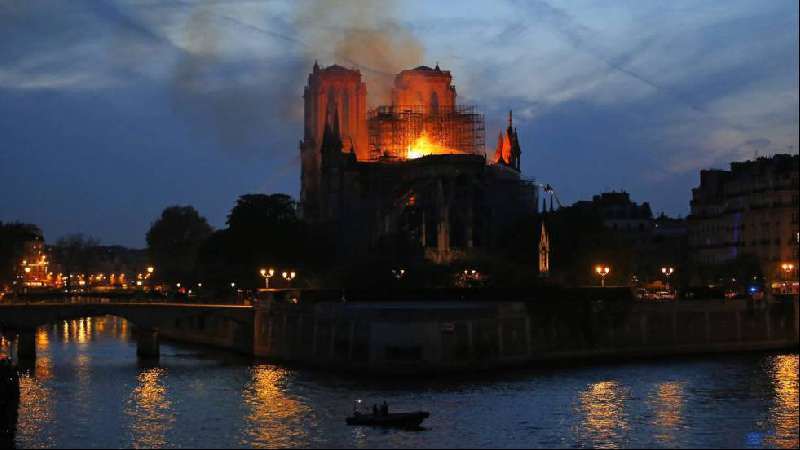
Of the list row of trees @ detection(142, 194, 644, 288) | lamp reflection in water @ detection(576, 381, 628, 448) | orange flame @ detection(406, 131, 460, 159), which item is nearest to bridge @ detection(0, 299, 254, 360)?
row of trees @ detection(142, 194, 644, 288)

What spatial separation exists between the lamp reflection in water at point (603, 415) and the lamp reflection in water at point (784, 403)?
602cm

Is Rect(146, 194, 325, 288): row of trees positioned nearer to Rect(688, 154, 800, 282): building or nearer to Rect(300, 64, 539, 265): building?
Rect(300, 64, 539, 265): building

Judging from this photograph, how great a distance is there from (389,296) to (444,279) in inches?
896

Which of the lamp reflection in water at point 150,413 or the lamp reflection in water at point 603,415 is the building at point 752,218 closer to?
the lamp reflection in water at point 603,415

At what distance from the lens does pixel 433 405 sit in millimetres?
64250

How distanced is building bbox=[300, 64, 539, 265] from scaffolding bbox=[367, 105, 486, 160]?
12 cm

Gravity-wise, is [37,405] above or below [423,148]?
below

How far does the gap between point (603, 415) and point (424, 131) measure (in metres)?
107

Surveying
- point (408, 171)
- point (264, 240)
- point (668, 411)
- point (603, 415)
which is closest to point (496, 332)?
point (668, 411)

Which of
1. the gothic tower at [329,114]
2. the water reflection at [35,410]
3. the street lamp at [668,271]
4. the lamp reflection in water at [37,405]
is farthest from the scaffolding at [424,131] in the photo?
the water reflection at [35,410]

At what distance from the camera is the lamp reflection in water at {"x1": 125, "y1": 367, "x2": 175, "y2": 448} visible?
56.9m

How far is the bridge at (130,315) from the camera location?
9331 centimetres

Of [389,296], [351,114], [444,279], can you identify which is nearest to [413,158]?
[351,114]

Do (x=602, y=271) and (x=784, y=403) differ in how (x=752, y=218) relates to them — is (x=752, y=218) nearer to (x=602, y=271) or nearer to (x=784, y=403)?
(x=602, y=271)
